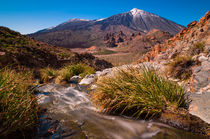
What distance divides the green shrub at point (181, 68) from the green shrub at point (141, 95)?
1.38 m

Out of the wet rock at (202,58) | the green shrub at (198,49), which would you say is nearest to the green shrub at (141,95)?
the wet rock at (202,58)

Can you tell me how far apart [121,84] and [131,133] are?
1.07 metres

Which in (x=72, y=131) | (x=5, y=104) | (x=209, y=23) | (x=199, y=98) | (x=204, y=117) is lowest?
(x=72, y=131)

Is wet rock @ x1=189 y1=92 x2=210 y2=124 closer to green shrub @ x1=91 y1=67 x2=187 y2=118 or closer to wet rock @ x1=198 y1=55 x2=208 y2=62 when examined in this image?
green shrub @ x1=91 y1=67 x2=187 y2=118

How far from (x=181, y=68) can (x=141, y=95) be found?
2.27 m

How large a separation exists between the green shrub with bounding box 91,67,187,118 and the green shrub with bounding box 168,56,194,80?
1.38m

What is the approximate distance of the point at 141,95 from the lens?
8.20ft

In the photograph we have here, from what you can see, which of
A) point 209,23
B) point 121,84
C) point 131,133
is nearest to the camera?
point 131,133

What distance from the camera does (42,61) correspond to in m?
12.5

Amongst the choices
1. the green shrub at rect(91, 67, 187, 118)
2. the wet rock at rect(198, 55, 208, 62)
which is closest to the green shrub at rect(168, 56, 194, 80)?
the wet rock at rect(198, 55, 208, 62)

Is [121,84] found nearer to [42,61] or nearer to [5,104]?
[5,104]

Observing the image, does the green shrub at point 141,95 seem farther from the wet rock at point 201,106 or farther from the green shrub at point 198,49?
the green shrub at point 198,49

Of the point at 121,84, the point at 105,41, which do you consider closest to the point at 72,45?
the point at 105,41

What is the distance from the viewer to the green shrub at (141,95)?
2291 millimetres
